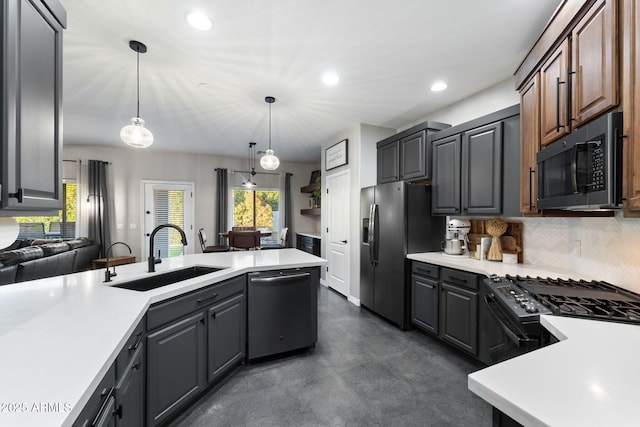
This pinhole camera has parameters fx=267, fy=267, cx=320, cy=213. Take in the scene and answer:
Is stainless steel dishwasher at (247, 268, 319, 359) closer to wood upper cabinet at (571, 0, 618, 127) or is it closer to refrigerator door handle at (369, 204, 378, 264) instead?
refrigerator door handle at (369, 204, 378, 264)

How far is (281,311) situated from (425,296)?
5.14 feet

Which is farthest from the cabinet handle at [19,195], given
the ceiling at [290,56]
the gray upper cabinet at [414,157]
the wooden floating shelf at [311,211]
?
the wooden floating shelf at [311,211]

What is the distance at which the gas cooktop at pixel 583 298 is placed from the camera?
129 centimetres

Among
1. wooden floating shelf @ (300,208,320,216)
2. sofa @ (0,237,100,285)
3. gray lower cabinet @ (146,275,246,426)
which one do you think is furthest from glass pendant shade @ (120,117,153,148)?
wooden floating shelf @ (300,208,320,216)

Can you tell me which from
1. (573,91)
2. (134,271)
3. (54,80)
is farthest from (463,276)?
(54,80)

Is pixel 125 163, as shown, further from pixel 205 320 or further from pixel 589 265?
pixel 589 265

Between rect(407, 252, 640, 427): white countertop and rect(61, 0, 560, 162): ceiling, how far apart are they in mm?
2056

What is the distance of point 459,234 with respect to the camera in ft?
10.2

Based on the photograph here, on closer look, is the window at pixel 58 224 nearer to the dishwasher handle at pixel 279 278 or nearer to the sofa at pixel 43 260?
the sofa at pixel 43 260

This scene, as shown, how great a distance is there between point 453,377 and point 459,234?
1.51m

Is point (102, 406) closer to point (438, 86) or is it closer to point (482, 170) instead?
point (482, 170)

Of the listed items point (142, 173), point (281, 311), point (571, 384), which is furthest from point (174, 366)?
point (142, 173)

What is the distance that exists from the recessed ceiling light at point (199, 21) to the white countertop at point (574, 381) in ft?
8.39

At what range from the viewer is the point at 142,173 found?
19.6 ft
